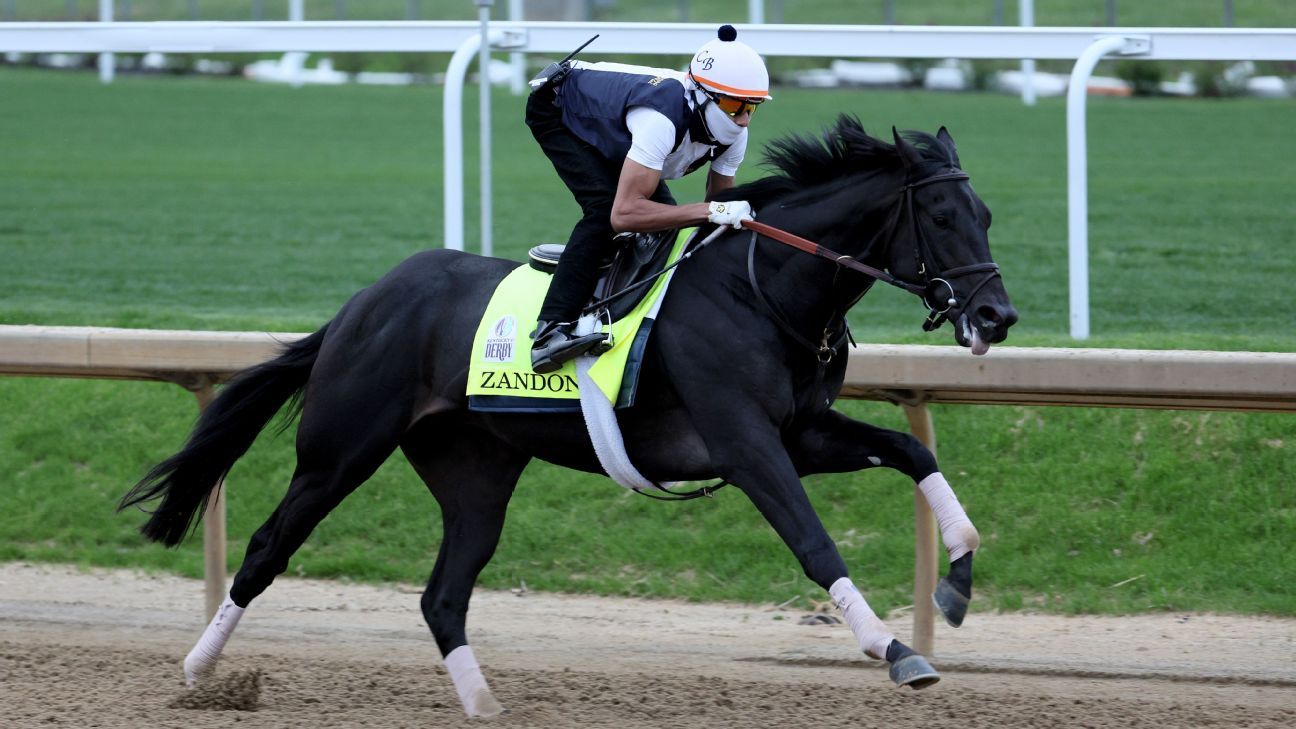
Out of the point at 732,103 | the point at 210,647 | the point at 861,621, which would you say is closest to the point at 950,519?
the point at 861,621

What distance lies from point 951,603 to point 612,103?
5.83ft

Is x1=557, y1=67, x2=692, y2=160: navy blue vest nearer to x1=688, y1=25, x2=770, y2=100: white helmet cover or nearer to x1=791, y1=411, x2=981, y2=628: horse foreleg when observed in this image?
x1=688, y1=25, x2=770, y2=100: white helmet cover

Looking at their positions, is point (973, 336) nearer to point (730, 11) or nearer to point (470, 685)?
point (470, 685)

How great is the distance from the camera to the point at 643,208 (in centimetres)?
468

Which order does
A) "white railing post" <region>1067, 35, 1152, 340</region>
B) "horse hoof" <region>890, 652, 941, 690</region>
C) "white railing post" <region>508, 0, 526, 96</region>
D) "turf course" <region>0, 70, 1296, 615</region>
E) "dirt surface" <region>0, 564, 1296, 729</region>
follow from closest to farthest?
"horse hoof" <region>890, 652, 941, 690</region> → "dirt surface" <region>0, 564, 1296, 729</region> → "turf course" <region>0, 70, 1296, 615</region> → "white railing post" <region>1067, 35, 1152, 340</region> → "white railing post" <region>508, 0, 526, 96</region>

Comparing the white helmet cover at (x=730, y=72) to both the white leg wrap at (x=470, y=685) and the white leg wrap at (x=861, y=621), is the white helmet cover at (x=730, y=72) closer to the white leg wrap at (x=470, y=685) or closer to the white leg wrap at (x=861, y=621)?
the white leg wrap at (x=861, y=621)

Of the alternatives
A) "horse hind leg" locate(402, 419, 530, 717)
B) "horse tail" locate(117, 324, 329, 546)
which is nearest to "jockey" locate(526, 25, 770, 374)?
"horse hind leg" locate(402, 419, 530, 717)

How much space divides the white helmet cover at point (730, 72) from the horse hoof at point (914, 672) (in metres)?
1.65

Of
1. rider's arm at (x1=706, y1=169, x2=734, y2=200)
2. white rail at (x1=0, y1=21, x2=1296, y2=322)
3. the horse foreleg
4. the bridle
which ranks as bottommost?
the horse foreleg

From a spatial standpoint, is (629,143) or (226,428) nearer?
(629,143)

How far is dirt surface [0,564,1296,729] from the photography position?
16.2ft

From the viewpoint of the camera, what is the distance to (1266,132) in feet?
62.8

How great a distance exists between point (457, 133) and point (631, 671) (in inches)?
116

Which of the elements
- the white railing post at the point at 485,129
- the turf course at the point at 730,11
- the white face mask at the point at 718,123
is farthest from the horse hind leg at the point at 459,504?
the turf course at the point at 730,11
